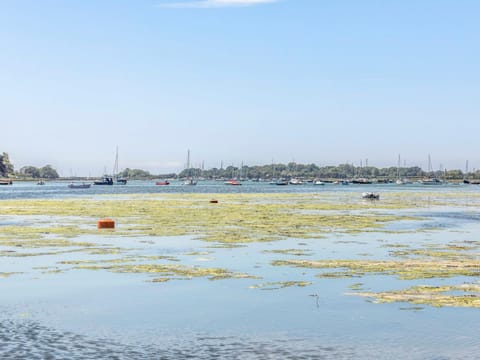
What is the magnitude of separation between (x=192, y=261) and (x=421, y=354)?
17571mm

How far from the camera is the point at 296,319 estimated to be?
20312 millimetres

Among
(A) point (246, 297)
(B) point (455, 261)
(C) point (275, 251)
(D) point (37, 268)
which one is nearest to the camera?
(A) point (246, 297)

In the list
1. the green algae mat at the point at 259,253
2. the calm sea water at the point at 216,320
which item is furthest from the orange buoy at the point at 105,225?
the calm sea water at the point at 216,320

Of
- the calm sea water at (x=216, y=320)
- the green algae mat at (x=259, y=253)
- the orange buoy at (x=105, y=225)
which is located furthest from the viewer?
the orange buoy at (x=105, y=225)

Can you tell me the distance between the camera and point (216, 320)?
2042 cm

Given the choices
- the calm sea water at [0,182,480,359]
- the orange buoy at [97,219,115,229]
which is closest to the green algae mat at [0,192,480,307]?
the orange buoy at [97,219,115,229]

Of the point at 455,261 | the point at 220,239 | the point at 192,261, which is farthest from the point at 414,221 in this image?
the point at 192,261

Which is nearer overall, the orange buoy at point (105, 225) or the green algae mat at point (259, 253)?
the green algae mat at point (259, 253)

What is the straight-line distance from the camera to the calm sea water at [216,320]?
16750 mm

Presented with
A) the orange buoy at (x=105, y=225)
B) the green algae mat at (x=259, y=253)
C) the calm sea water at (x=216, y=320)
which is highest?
the orange buoy at (x=105, y=225)

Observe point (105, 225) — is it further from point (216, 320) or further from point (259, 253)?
point (216, 320)

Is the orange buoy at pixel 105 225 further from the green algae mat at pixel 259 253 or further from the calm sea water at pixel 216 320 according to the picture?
the calm sea water at pixel 216 320

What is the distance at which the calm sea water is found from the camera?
16750 millimetres

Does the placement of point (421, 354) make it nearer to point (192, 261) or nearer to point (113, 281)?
point (113, 281)
